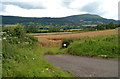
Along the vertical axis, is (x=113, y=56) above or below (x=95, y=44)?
below

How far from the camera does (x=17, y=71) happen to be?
16.7 ft

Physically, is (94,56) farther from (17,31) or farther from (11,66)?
(17,31)

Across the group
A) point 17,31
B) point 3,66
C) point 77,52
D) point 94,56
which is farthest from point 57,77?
point 17,31

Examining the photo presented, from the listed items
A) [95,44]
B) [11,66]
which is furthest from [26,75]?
[95,44]

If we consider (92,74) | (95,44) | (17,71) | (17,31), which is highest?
(17,31)

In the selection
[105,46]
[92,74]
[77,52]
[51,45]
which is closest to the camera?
[92,74]

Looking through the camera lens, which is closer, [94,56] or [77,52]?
[94,56]

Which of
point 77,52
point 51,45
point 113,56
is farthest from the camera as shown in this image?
point 51,45

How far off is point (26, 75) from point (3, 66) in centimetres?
101

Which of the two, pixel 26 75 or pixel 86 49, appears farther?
pixel 86 49

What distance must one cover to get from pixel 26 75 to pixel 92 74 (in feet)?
9.54

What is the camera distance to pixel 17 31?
17719 millimetres

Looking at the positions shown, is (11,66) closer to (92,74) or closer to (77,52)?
(92,74)

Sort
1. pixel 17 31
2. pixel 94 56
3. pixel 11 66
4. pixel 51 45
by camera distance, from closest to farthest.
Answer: pixel 11 66 → pixel 94 56 → pixel 17 31 → pixel 51 45
